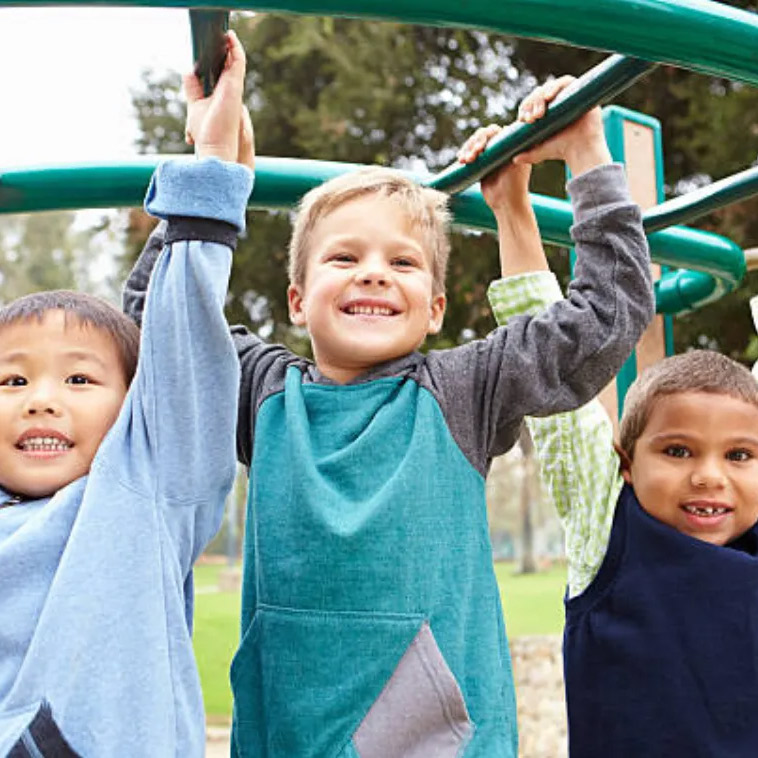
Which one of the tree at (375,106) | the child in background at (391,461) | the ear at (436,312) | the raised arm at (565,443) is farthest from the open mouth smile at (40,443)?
the tree at (375,106)

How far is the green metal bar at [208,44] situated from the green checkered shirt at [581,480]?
0.69 m

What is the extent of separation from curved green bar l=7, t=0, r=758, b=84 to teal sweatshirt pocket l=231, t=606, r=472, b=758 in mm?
591

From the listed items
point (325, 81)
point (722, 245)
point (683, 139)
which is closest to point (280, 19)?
point (325, 81)

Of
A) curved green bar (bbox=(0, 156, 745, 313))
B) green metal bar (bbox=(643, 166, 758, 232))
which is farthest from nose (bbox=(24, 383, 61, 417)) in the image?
green metal bar (bbox=(643, 166, 758, 232))

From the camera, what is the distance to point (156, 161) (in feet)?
5.58

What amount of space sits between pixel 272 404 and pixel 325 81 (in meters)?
6.54

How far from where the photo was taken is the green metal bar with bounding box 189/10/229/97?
1.08 meters

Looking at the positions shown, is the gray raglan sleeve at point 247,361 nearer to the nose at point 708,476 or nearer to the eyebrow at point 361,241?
the eyebrow at point 361,241

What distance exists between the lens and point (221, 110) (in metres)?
1.21

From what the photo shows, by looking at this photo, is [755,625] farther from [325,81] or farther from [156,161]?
[325,81]

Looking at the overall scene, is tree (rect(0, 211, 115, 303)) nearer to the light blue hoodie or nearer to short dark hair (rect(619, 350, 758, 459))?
short dark hair (rect(619, 350, 758, 459))

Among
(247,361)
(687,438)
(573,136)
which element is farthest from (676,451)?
(247,361)

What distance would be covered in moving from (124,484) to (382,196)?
1.51ft

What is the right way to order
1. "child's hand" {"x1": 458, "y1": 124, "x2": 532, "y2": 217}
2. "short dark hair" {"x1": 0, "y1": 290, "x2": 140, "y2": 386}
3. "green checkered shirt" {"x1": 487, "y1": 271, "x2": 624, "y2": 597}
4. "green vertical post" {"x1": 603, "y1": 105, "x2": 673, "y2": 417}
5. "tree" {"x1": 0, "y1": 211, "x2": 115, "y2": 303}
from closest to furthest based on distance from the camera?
1. "short dark hair" {"x1": 0, "y1": 290, "x2": 140, "y2": 386}
2. "child's hand" {"x1": 458, "y1": 124, "x2": 532, "y2": 217}
3. "green checkered shirt" {"x1": 487, "y1": 271, "x2": 624, "y2": 597}
4. "green vertical post" {"x1": 603, "y1": 105, "x2": 673, "y2": 417}
5. "tree" {"x1": 0, "y1": 211, "x2": 115, "y2": 303}
